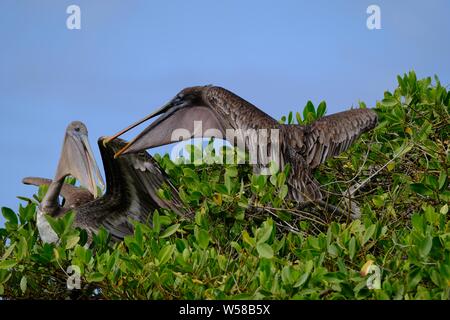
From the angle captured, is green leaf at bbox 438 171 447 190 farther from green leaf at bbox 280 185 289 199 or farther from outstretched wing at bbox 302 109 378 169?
outstretched wing at bbox 302 109 378 169

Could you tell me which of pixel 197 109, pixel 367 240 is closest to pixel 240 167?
pixel 197 109

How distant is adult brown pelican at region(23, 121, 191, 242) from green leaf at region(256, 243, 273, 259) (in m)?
2.35

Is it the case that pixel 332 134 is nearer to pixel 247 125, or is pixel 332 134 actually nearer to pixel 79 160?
pixel 247 125

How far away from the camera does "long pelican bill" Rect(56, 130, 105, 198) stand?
909 centimetres

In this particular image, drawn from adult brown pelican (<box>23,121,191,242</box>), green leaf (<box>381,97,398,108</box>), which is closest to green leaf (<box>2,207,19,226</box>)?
adult brown pelican (<box>23,121,191,242</box>)

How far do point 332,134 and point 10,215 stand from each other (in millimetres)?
3105

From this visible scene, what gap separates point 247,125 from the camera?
347 inches

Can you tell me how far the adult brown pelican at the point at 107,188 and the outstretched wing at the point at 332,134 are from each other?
1508 millimetres

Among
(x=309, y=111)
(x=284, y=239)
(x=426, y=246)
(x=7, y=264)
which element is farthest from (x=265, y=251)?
(x=309, y=111)

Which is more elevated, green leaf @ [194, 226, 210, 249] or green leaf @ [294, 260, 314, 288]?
green leaf @ [194, 226, 210, 249]

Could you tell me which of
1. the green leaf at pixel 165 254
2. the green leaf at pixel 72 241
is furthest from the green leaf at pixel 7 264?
the green leaf at pixel 165 254

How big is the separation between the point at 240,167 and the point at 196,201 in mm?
964

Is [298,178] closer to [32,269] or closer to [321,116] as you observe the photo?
[321,116]

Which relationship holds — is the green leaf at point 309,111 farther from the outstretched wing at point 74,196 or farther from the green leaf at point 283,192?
the green leaf at point 283,192
